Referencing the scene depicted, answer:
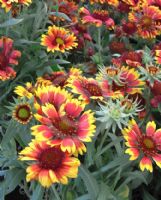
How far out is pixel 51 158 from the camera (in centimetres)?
109

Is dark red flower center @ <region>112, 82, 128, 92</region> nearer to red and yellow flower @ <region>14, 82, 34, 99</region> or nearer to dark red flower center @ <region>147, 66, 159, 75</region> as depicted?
dark red flower center @ <region>147, 66, 159, 75</region>

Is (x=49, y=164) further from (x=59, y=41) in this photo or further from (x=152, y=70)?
(x=59, y=41)

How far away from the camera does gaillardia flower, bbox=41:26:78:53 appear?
5.69 ft

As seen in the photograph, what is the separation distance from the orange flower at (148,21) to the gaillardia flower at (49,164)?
95 centimetres

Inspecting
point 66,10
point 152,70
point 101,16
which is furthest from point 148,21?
point 152,70

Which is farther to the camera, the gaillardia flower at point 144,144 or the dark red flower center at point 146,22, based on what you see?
the dark red flower center at point 146,22

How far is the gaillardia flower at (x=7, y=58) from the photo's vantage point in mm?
1593

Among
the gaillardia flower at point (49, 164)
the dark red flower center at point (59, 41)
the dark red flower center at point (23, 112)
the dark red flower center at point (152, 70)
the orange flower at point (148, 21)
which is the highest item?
the dark red flower center at point (23, 112)

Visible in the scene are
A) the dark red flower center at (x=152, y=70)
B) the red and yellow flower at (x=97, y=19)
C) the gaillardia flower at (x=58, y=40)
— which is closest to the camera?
the dark red flower center at (x=152, y=70)

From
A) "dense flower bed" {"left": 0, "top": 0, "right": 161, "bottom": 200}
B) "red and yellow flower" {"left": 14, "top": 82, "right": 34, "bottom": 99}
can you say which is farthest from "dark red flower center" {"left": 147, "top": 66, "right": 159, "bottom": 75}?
"red and yellow flower" {"left": 14, "top": 82, "right": 34, "bottom": 99}

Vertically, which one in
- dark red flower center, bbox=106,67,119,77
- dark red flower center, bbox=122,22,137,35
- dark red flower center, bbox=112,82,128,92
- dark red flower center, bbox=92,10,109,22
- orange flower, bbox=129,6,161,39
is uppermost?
dark red flower center, bbox=106,67,119,77

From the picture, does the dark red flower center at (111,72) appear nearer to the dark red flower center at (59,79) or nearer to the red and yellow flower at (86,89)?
the red and yellow flower at (86,89)

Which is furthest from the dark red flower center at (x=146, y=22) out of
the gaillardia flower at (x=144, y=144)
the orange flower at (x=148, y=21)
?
the gaillardia flower at (x=144, y=144)

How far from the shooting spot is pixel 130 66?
1.58 metres
